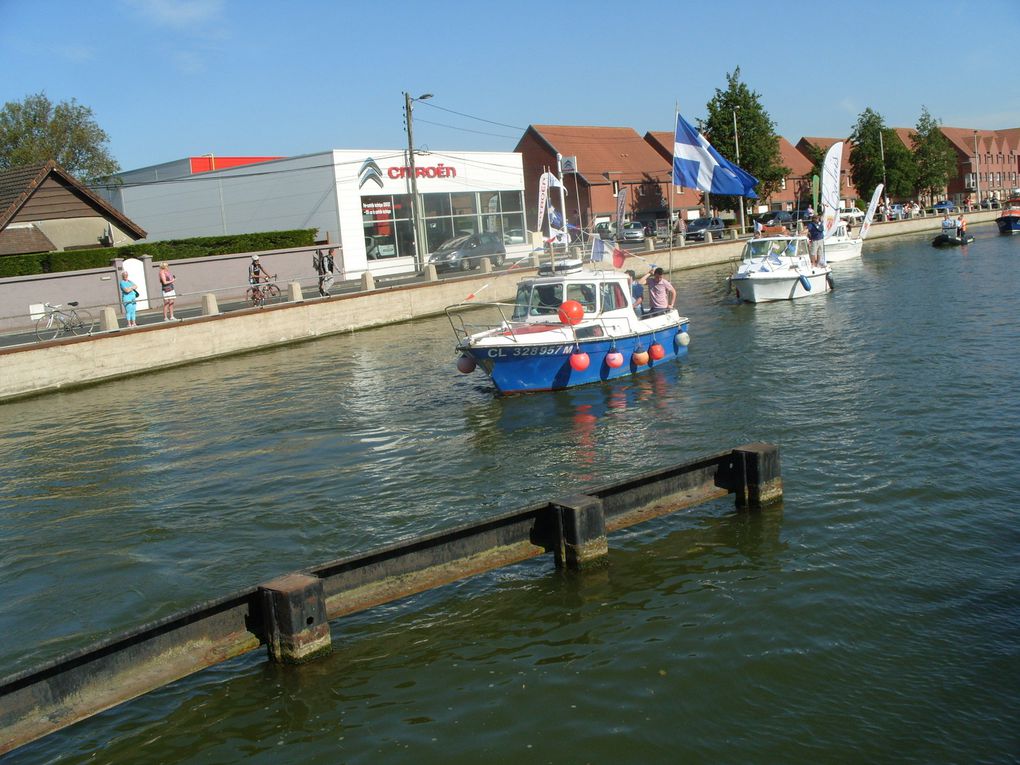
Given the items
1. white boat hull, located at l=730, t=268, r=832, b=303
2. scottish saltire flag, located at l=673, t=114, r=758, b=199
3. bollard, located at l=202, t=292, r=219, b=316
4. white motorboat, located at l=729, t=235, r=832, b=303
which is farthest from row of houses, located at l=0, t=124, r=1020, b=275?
scottish saltire flag, located at l=673, t=114, r=758, b=199

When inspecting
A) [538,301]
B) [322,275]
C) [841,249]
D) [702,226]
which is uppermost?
[702,226]

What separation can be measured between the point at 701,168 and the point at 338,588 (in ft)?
57.2

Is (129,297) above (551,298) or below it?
above

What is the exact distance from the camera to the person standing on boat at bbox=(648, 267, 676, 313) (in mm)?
21625

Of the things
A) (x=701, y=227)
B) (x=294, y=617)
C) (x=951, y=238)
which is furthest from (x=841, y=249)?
(x=294, y=617)

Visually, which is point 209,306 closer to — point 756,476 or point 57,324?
point 57,324

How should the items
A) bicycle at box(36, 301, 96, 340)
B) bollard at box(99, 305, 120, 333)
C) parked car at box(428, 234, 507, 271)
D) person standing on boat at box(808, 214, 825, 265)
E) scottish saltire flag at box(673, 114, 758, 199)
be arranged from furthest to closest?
1. parked car at box(428, 234, 507, 271)
2. person standing on boat at box(808, 214, 825, 265)
3. bollard at box(99, 305, 120, 333)
4. bicycle at box(36, 301, 96, 340)
5. scottish saltire flag at box(673, 114, 758, 199)

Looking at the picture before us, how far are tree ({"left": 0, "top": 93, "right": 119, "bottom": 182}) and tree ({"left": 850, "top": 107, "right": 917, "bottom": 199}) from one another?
70.6 meters

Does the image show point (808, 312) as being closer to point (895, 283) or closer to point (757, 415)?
point (895, 283)

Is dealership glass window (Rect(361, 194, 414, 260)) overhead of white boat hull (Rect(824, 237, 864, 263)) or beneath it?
overhead

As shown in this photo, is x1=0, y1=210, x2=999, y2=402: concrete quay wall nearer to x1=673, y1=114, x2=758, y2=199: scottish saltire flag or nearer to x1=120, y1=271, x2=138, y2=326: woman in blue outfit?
x1=120, y1=271, x2=138, y2=326: woman in blue outfit

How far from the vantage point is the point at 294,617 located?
7848 mm

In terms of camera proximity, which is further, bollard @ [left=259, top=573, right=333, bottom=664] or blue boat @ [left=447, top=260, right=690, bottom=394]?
blue boat @ [left=447, top=260, right=690, bottom=394]

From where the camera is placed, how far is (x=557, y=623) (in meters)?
8.69
